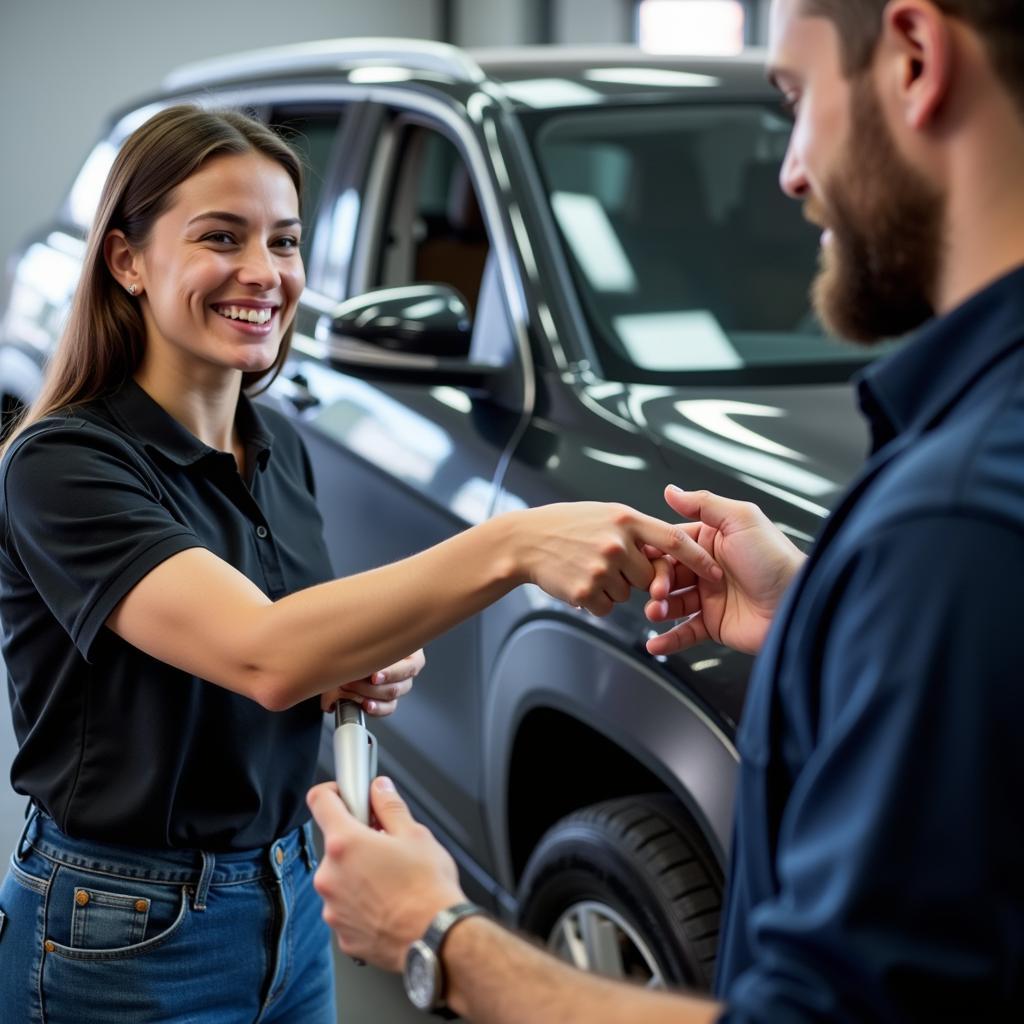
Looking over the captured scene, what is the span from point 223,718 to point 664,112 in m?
1.92

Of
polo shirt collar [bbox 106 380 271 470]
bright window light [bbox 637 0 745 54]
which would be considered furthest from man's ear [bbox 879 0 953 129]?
bright window light [bbox 637 0 745 54]

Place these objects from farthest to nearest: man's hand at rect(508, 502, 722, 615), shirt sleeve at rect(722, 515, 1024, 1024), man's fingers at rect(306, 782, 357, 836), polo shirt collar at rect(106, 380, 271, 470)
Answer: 1. polo shirt collar at rect(106, 380, 271, 470)
2. man's hand at rect(508, 502, 722, 615)
3. man's fingers at rect(306, 782, 357, 836)
4. shirt sleeve at rect(722, 515, 1024, 1024)

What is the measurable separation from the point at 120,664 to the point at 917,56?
1.09 m

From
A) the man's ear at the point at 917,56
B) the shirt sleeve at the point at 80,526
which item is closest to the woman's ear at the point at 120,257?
the shirt sleeve at the point at 80,526

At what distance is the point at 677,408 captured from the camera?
2436mm

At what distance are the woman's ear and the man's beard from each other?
3.60 feet

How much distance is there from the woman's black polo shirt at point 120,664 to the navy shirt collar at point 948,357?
854 mm

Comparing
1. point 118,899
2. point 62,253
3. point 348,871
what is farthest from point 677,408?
point 62,253

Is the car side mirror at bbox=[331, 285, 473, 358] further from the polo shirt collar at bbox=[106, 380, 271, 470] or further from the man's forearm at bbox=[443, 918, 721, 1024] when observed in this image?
the man's forearm at bbox=[443, 918, 721, 1024]

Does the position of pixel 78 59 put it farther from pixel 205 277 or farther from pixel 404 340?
pixel 205 277

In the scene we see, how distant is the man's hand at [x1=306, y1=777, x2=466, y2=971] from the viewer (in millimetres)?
1137

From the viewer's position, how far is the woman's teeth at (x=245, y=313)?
1881mm

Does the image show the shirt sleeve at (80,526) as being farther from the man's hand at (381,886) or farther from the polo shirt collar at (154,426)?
the man's hand at (381,886)

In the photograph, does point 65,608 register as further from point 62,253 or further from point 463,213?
point 62,253
